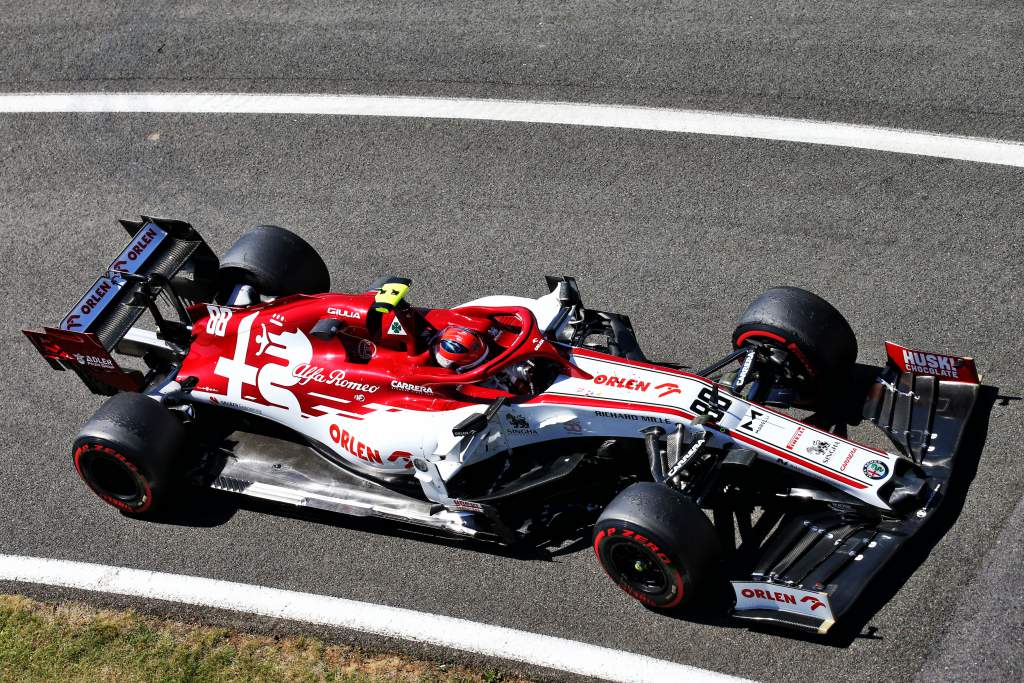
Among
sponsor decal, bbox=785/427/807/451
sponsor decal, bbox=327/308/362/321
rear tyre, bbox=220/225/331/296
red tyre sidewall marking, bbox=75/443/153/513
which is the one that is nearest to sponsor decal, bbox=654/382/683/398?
sponsor decal, bbox=785/427/807/451

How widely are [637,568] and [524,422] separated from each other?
4.92ft

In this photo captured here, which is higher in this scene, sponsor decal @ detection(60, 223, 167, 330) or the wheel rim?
sponsor decal @ detection(60, 223, 167, 330)

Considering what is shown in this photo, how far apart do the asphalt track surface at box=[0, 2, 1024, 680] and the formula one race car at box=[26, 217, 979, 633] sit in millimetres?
459

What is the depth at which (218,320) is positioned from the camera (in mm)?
10008

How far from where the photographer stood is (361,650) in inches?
338

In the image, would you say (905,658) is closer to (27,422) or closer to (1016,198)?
(1016,198)

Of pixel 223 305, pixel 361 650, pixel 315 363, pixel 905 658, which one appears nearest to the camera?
pixel 905 658

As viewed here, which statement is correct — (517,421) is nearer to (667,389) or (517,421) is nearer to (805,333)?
(667,389)

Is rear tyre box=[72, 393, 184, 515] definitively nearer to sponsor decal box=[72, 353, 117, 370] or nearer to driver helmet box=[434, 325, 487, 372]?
sponsor decal box=[72, 353, 117, 370]

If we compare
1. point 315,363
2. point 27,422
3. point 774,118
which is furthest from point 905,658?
point 27,422

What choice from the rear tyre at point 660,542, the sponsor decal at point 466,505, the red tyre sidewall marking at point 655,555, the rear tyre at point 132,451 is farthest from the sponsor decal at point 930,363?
the rear tyre at point 132,451

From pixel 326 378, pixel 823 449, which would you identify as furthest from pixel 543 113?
pixel 823 449

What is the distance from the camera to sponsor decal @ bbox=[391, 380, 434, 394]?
9.16m

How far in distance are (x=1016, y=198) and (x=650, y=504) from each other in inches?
243
